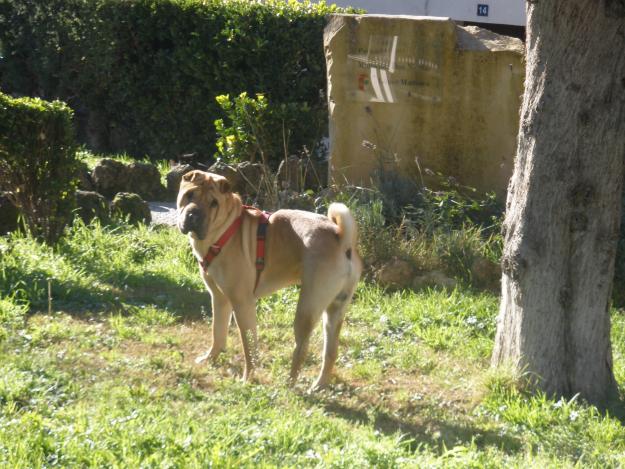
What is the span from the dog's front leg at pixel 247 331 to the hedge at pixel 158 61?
23.5 feet

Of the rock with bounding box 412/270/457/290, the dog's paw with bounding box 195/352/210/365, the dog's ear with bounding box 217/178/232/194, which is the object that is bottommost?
the dog's paw with bounding box 195/352/210/365

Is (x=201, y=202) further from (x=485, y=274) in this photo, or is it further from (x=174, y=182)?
(x=174, y=182)

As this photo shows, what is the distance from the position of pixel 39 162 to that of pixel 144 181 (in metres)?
3.11

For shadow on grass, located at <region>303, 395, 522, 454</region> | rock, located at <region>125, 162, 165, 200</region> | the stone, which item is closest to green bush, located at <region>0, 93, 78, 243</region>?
the stone

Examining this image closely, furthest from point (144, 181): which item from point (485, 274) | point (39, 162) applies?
point (485, 274)

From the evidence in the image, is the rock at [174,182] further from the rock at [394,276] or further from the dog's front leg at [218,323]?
the dog's front leg at [218,323]

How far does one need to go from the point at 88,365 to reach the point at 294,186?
4.96m

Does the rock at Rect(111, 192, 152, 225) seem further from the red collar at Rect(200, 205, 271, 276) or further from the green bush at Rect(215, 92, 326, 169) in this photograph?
the red collar at Rect(200, 205, 271, 276)

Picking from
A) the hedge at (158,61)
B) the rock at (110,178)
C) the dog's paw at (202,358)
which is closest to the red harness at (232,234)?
the dog's paw at (202,358)

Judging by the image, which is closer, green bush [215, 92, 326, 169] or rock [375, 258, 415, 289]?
rock [375, 258, 415, 289]

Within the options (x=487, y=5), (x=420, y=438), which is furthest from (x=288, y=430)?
(x=487, y=5)

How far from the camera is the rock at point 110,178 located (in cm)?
1144

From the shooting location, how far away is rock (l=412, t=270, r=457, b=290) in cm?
836

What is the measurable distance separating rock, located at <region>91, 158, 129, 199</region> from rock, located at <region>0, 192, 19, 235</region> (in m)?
2.24
